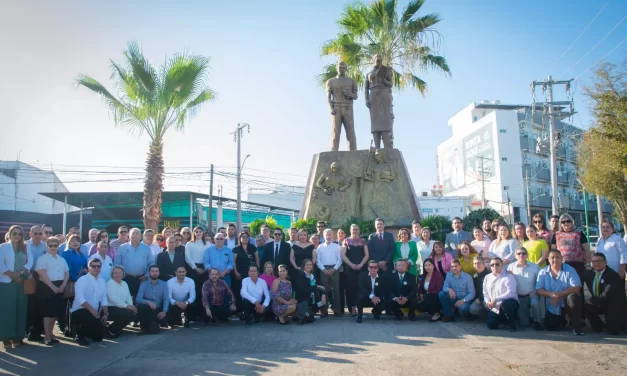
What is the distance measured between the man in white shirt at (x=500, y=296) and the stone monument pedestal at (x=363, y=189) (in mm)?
5047

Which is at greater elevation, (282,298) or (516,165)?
(516,165)

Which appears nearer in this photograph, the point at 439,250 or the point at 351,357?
the point at 351,357

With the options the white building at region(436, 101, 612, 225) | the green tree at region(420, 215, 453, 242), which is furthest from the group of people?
the white building at region(436, 101, 612, 225)

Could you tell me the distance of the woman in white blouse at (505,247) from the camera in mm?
8141

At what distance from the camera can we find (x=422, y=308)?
8.21 metres

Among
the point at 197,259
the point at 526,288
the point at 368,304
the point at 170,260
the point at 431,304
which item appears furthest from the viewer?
the point at 197,259

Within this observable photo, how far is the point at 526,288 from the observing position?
24.4 ft

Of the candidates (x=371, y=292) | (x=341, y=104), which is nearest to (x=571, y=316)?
(x=371, y=292)

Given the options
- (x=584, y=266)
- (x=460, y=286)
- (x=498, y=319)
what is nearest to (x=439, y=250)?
(x=460, y=286)

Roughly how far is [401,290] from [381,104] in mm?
6823

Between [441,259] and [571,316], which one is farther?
[441,259]

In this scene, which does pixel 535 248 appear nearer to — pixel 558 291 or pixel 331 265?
pixel 558 291

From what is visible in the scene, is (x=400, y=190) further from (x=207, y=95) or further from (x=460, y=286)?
(x=207, y=95)

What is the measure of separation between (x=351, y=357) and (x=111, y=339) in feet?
12.4
